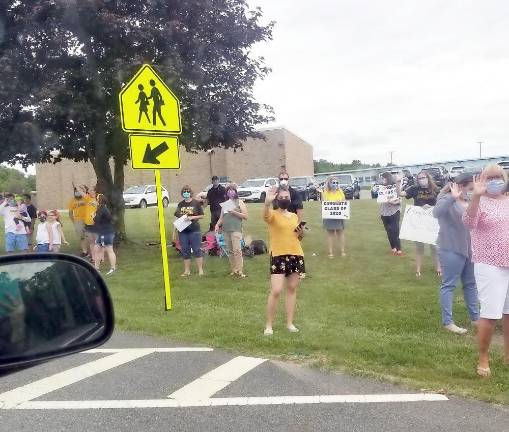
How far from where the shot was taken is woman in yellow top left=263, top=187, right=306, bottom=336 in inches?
275

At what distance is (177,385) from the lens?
206 inches

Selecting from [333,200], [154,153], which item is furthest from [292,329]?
[333,200]

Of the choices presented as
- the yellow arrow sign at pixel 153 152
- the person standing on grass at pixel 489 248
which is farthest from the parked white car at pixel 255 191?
the person standing on grass at pixel 489 248

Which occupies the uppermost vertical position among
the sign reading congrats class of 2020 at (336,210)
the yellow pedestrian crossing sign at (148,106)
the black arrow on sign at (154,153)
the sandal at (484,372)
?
the yellow pedestrian crossing sign at (148,106)

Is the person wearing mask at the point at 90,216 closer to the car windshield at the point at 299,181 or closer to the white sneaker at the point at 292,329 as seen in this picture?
the white sneaker at the point at 292,329

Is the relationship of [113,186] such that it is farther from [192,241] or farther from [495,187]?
[495,187]

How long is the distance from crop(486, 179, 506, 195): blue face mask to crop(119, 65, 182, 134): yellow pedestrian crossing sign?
4.80 m

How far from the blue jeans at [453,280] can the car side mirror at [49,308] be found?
17.5 feet

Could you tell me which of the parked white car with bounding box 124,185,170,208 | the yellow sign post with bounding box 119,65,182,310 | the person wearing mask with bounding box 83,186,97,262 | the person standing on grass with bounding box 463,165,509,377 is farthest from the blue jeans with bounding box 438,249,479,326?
the parked white car with bounding box 124,185,170,208

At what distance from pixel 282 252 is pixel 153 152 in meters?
2.70

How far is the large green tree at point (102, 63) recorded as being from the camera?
1228 cm

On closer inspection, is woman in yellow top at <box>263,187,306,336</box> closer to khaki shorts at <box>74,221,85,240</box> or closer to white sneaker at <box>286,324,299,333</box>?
white sneaker at <box>286,324,299,333</box>

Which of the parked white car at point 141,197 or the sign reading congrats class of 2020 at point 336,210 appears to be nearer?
the sign reading congrats class of 2020 at point 336,210

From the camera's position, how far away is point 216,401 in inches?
189
